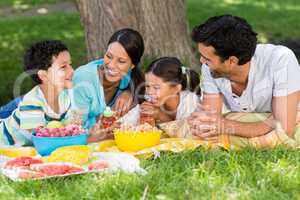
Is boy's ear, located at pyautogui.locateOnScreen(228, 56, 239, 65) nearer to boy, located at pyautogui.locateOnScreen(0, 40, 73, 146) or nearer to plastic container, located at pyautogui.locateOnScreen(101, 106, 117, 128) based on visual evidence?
plastic container, located at pyautogui.locateOnScreen(101, 106, 117, 128)

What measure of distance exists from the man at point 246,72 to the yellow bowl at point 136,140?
0.28 meters

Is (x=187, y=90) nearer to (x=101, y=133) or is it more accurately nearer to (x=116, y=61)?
(x=116, y=61)

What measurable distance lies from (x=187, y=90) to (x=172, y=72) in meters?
0.21

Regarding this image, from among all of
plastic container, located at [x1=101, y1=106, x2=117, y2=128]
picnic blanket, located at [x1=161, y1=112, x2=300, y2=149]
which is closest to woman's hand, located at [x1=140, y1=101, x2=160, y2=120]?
plastic container, located at [x1=101, y1=106, x2=117, y2=128]

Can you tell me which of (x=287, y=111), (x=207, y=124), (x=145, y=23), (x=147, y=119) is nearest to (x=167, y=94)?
(x=147, y=119)

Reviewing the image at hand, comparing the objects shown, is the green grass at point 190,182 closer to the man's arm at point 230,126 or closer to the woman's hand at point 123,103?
the man's arm at point 230,126

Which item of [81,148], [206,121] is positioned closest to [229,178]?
[206,121]

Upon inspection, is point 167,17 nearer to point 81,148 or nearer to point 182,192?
point 81,148

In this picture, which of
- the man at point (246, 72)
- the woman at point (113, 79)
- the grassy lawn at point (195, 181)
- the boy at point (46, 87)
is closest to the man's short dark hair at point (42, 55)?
the boy at point (46, 87)

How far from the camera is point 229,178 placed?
12.6ft

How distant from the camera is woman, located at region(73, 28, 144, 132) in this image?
5098mm

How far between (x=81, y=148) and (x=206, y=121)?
0.81 m

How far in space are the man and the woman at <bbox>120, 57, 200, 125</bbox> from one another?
433 mm

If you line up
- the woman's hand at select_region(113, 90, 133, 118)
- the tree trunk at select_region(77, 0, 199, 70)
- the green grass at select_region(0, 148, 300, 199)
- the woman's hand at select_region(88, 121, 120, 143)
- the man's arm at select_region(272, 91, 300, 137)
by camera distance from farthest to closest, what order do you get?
1. the tree trunk at select_region(77, 0, 199, 70)
2. the woman's hand at select_region(113, 90, 133, 118)
3. the woman's hand at select_region(88, 121, 120, 143)
4. the man's arm at select_region(272, 91, 300, 137)
5. the green grass at select_region(0, 148, 300, 199)
